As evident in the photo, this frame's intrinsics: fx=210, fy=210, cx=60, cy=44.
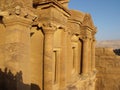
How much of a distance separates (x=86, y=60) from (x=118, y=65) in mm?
6710

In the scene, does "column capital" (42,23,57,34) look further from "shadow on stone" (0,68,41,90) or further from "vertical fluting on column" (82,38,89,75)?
"vertical fluting on column" (82,38,89,75)

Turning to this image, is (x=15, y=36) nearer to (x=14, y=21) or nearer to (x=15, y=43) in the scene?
(x=15, y=43)

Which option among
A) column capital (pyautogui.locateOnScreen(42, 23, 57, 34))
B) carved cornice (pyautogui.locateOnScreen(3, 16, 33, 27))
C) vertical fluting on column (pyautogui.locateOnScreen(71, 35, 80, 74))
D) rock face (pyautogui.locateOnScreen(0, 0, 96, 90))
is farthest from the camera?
vertical fluting on column (pyautogui.locateOnScreen(71, 35, 80, 74))

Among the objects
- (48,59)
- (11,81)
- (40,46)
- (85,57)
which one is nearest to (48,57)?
(48,59)

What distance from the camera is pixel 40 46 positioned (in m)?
8.27

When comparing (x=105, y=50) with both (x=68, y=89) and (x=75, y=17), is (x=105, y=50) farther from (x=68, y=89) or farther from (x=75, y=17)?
(x=68, y=89)

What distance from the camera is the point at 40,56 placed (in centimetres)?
827

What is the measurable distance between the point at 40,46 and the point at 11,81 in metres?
2.68

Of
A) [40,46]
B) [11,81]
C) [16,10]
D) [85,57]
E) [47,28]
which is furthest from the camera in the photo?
[85,57]

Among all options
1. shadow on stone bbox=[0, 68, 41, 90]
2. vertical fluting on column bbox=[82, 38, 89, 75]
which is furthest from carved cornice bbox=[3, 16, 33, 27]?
vertical fluting on column bbox=[82, 38, 89, 75]

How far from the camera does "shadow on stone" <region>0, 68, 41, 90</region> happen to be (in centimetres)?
574

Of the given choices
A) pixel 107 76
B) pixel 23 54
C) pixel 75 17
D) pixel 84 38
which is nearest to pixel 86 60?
pixel 84 38

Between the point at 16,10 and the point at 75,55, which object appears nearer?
the point at 16,10

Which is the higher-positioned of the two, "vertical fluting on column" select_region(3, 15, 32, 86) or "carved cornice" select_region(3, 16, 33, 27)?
"carved cornice" select_region(3, 16, 33, 27)
